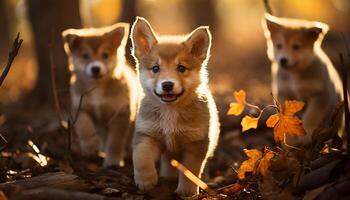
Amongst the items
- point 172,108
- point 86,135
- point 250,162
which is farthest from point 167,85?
point 86,135

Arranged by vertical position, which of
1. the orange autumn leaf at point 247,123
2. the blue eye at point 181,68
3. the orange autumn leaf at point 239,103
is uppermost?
the blue eye at point 181,68

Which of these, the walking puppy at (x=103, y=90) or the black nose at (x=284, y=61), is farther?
the black nose at (x=284, y=61)

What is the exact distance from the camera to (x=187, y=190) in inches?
191

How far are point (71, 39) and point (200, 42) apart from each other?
7.69 feet

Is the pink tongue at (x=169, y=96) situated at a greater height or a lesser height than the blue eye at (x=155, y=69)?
lesser

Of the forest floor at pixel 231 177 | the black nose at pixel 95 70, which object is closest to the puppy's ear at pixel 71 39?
the black nose at pixel 95 70

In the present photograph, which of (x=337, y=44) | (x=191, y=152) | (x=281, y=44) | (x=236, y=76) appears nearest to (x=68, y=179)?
(x=191, y=152)

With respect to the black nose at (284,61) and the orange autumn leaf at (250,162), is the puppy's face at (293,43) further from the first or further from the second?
the orange autumn leaf at (250,162)

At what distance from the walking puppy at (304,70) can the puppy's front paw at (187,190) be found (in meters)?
2.78

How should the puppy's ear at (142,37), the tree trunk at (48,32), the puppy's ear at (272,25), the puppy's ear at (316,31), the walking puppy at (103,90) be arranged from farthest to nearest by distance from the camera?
1. the tree trunk at (48,32)
2. the puppy's ear at (272,25)
3. the puppy's ear at (316,31)
4. the walking puppy at (103,90)
5. the puppy's ear at (142,37)

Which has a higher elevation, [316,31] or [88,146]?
[316,31]

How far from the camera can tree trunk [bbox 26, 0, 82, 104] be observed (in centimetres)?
925

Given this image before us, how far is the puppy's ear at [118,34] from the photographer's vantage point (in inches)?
283

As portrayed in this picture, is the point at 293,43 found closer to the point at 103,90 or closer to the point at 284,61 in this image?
the point at 284,61
